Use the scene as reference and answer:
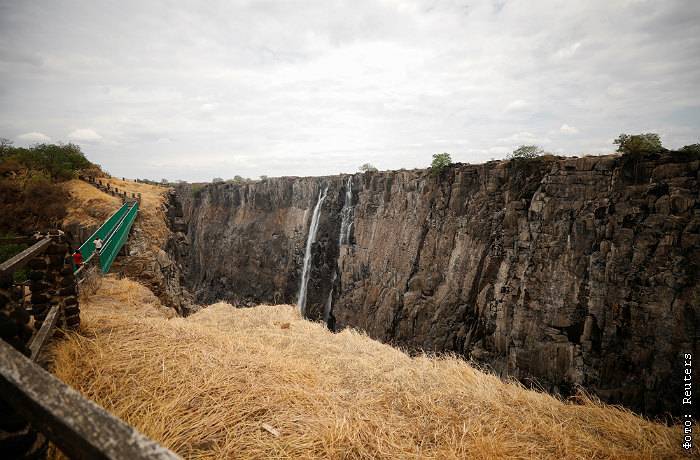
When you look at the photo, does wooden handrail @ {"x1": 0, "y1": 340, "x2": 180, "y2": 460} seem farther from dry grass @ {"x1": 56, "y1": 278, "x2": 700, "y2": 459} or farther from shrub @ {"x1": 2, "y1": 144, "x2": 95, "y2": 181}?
shrub @ {"x1": 2, "y1": 144, "x2": 95, "y2": 181}

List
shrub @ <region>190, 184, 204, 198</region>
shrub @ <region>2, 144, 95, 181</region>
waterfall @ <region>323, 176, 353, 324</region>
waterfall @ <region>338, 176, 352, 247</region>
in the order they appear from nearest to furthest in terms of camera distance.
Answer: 1. shrub @ <region>2, 144, 95, 181</region>
2. waterfall @ <region>323, 176, 353, 324</region>
3. waterfall @ <region>338, 176, 352, 247</region>
4. shrub @ <region>190, 184, 204, 198</region>

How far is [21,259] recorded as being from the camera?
3174 mm

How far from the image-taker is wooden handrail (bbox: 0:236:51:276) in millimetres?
2682

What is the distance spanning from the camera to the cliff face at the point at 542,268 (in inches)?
519

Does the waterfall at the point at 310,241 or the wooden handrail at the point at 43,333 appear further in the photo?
the waterfall at the point at 310,241

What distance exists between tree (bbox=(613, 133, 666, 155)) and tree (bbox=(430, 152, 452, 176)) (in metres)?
10.2

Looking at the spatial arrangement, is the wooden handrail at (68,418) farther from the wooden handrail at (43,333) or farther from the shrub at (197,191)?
the shrub at (197,191)

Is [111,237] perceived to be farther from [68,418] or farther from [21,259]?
[68,418]

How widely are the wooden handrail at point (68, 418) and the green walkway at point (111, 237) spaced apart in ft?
36.1

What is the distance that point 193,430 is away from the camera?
9.33 feet

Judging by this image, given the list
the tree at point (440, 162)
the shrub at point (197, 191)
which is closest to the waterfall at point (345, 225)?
the tree at point (440, 162)

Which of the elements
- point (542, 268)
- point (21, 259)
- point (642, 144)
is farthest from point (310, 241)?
point (21, 259)

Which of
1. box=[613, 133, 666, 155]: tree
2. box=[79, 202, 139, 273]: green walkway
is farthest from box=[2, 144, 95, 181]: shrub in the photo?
box=[613, 133, 666, 155]: tree

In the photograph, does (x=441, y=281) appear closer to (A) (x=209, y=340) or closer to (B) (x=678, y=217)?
(B) (x=678, y=217)
